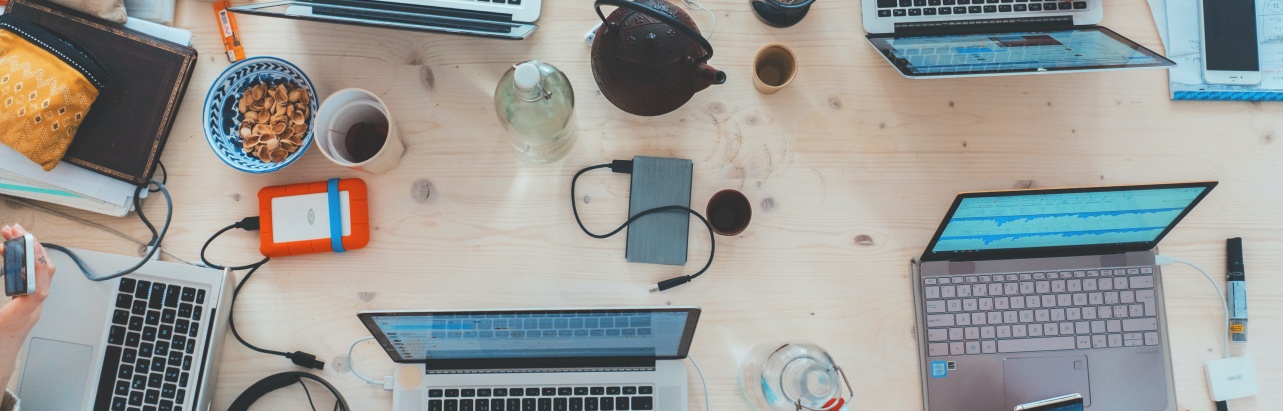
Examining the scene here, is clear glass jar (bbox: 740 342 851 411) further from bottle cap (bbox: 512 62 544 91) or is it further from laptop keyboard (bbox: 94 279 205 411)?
laptop keyboard (bbox: 94 279 205 411)

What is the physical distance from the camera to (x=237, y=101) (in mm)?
934

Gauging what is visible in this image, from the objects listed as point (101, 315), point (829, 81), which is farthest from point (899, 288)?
point (101, 315)

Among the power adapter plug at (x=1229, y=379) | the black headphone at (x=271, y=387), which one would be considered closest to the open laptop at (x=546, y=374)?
the black headphone at (x=271, y=387)

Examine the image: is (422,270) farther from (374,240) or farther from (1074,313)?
(1074,313)

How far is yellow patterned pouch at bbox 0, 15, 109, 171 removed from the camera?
86 centimetres

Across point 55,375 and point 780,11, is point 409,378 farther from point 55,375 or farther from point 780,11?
point 780,11

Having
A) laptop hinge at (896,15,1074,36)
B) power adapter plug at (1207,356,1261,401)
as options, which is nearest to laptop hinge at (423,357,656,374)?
laptop hinge at (896,15,1074,36)

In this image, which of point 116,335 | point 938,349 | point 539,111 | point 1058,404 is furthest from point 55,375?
point 1058,404

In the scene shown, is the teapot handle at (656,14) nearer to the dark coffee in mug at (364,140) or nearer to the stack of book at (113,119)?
the dark coffee in mug at (364,140)

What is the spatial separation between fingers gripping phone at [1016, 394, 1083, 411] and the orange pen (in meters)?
1.17

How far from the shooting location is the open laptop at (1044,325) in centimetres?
96

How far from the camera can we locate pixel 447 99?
1000 millimetres

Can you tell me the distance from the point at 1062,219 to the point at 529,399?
752 millimetres

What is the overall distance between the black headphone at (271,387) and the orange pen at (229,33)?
1.50ft
